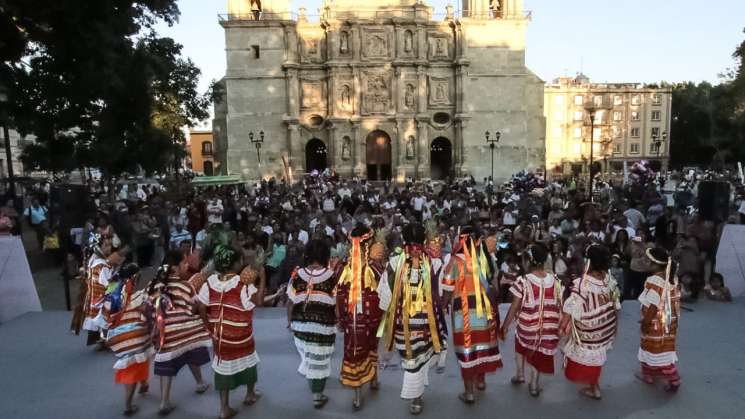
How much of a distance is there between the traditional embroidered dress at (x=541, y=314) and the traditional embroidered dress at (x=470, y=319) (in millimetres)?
339

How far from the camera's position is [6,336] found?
7.43 metres

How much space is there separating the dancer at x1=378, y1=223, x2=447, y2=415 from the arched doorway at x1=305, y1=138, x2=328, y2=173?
36621 millimetres

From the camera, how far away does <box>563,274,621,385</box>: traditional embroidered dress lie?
504 centimetres

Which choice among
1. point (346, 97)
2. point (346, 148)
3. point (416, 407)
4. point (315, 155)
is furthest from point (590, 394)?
point (315, 155)

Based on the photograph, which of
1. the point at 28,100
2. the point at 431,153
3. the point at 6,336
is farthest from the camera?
the point at 431,153

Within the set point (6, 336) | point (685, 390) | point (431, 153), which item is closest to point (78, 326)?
point (6, 336)

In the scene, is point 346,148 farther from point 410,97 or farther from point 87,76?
Answer: point 87,76

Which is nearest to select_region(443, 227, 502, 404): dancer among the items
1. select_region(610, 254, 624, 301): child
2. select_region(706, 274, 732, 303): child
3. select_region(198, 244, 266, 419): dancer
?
select_region(198, 244, 266, 419): dancer

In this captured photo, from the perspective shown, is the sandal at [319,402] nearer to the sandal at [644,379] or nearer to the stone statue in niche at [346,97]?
the sandal at [644,379]

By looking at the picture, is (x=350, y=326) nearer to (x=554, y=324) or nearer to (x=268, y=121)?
(x=554, y=324)

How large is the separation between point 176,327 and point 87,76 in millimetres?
10205

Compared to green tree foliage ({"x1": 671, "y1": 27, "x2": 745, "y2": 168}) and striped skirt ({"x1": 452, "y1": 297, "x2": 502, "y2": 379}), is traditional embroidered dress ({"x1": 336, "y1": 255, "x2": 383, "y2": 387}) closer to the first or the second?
striped skirt ({"x1": 452, "y1": 297, "x2": 502, "y2": 379})

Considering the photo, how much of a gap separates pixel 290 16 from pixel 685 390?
38.8 metres

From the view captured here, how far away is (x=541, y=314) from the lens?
5.12 meters
